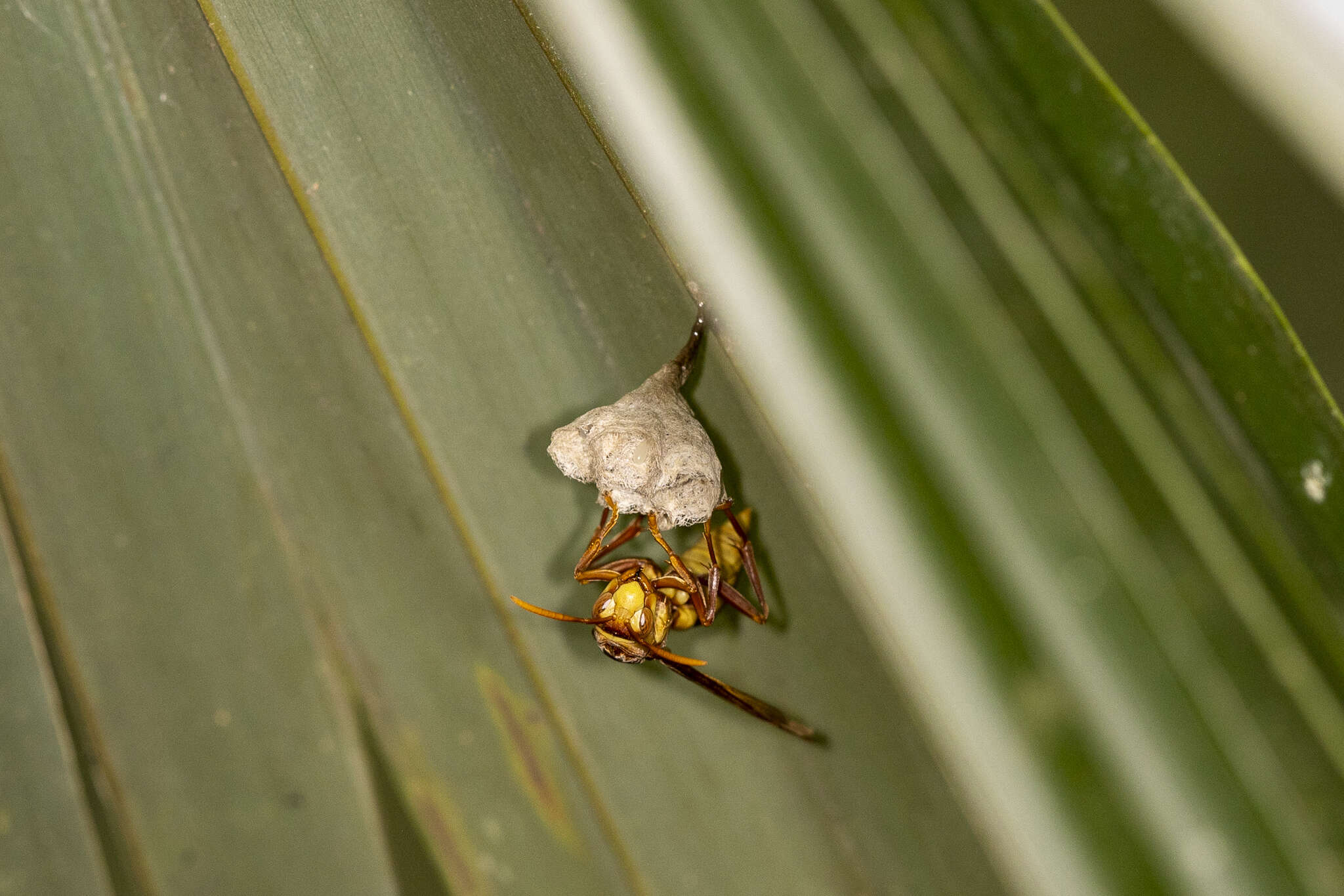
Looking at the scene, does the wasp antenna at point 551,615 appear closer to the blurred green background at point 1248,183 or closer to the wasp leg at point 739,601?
the wasp leg at point 739,601

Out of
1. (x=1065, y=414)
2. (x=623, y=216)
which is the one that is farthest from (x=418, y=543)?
(x=1065, y=414)

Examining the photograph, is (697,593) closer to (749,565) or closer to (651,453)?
(749,565)

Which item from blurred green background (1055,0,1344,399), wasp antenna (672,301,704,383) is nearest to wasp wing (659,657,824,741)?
wasp antenna (672,301,704,383)

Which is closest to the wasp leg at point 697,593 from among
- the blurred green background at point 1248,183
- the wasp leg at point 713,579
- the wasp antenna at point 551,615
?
the wasp leg at point 713,579

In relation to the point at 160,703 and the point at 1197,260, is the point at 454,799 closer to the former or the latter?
the point at 160,703

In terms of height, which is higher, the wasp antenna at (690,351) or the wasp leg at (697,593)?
the wasp antenna at (690,351)

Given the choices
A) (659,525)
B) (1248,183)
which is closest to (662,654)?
(659,525)

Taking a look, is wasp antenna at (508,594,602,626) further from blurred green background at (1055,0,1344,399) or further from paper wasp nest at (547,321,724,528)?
blurred green background at (1055,0,1344,399)
